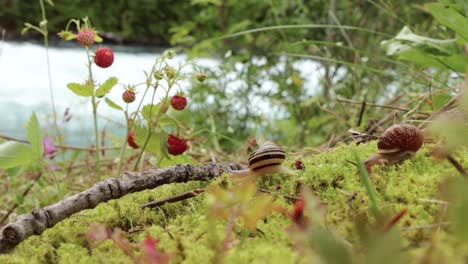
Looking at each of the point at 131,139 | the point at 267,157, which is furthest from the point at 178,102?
the point at 267,157

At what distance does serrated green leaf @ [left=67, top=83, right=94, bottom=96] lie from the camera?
0.94 metres

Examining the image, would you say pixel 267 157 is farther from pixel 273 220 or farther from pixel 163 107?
pixel 163 107

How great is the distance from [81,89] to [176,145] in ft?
0.65

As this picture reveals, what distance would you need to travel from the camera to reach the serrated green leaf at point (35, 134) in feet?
2.82

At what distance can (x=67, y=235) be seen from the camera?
0.56m

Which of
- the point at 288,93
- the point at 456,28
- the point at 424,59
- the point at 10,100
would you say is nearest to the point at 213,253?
the point at 456,28

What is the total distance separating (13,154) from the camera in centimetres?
85

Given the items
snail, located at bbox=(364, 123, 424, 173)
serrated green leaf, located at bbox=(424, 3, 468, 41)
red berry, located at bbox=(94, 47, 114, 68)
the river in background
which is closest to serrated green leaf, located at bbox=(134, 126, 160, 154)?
red berry, located at bbox=(94, 47, 114, 68)

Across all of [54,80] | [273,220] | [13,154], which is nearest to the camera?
[273,220]

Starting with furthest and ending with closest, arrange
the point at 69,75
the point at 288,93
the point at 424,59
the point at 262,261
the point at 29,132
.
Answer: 1. the point at 69,75
2. the point at 288,93
3. the point at 424,59
4. the point at 29,132
5. the point at 262,261

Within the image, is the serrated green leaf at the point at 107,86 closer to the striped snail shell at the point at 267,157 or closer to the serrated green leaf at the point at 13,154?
the serrated green leaf at the point at 13,154

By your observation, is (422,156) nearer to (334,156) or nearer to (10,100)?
(334,156)

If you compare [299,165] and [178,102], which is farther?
[178,102]

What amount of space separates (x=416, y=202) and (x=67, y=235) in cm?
36
